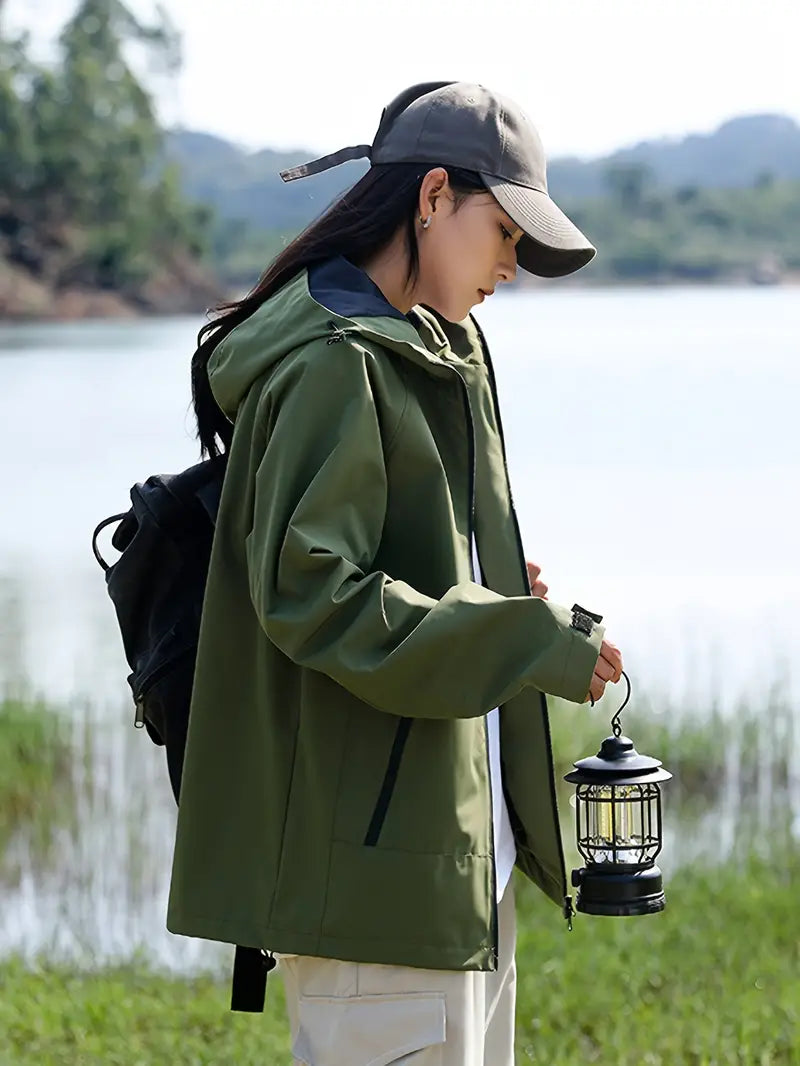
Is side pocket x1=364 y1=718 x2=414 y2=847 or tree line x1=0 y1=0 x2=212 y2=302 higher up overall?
tree line x1=0 y1=0 x2=212 y2=302

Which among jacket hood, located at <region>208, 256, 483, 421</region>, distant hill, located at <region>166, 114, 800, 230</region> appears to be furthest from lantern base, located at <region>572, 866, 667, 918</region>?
distant hill, located at <region>166, 114, 800, 230</region>

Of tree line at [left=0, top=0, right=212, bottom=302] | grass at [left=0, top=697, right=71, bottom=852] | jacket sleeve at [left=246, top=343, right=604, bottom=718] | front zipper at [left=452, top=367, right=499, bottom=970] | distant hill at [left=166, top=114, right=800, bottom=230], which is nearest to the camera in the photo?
jacket sleeve at [left=246, top=343, right=604, bottom=718]

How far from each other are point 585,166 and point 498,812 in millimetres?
62267

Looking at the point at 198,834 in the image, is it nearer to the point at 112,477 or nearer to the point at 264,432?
the point at 264,432

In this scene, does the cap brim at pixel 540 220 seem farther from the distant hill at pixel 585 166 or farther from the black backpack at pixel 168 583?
the distant hill at pixel 585 166

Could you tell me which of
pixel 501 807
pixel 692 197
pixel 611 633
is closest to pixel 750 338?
pixel 692 197

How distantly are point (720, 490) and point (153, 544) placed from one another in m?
14.7

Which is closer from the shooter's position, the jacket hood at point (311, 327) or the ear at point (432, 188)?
the jacket hood at point (311, 327)

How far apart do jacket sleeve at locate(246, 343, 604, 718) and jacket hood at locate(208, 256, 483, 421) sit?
0.12 ft

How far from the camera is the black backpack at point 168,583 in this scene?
90.4 inches

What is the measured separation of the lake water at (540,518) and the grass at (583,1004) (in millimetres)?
607

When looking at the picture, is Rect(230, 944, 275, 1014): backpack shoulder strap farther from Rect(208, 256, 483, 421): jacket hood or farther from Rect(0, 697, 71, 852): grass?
Rect(0, 697, 71, 852): grass

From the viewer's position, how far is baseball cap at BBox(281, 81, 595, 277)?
2.23 m

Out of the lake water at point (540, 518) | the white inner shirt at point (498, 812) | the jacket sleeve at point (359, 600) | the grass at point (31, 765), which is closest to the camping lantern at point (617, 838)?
the white inner shirt at point (498, 812)
